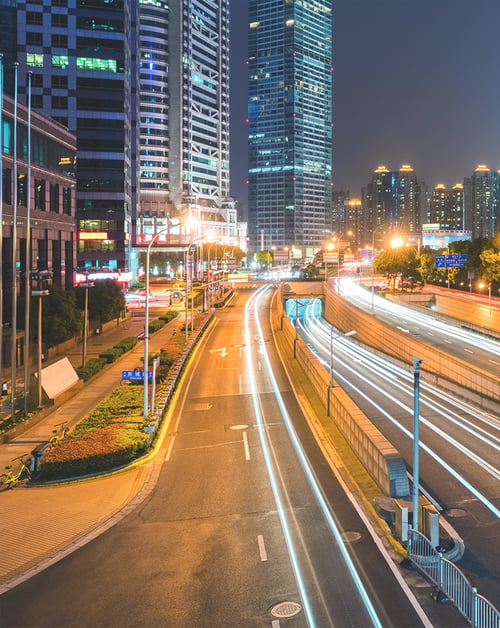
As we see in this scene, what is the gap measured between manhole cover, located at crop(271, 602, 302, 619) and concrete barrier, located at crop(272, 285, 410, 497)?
25.3 feet

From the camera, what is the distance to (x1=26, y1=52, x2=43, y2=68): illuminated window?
10912 cm

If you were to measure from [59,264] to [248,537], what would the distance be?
51.4m

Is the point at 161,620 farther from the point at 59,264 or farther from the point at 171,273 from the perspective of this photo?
the point at 171,273

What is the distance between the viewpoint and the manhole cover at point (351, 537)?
1730 centimetres

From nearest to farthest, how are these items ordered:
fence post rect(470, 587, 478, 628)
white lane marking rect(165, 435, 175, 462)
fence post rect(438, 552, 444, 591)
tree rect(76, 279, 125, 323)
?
fence post rect(470, 587, 478, 628)
fence post rect(438, 552, 444, 591)
white lane marking rect(165, 435, 175, 462)
tree rect(76, 279, 125, 323)

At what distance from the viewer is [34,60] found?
110m

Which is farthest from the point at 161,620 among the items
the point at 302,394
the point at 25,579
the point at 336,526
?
the point at 302,394

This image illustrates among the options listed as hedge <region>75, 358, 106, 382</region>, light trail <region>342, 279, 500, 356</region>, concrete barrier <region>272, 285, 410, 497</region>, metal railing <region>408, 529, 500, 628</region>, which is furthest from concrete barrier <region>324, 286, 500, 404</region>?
hedge <region>75, 358, 106, 382</region>

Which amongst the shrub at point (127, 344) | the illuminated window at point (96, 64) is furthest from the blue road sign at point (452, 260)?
the illuminated window at point (96, 64)

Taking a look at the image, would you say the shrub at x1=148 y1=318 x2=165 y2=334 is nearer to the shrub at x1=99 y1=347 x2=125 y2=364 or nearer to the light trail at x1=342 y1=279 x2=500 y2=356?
the shrub at x1=99 y1=347 x2=125 y2=364

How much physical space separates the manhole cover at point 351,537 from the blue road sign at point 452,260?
63.4 metres

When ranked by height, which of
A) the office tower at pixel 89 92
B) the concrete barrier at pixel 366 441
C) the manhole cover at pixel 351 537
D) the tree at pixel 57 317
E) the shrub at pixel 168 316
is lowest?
the manhole cover at pixel 351 537

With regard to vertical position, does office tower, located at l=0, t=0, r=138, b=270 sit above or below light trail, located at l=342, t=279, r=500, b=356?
above

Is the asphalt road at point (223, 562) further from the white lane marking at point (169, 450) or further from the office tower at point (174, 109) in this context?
the office tower at point (174, 109)
